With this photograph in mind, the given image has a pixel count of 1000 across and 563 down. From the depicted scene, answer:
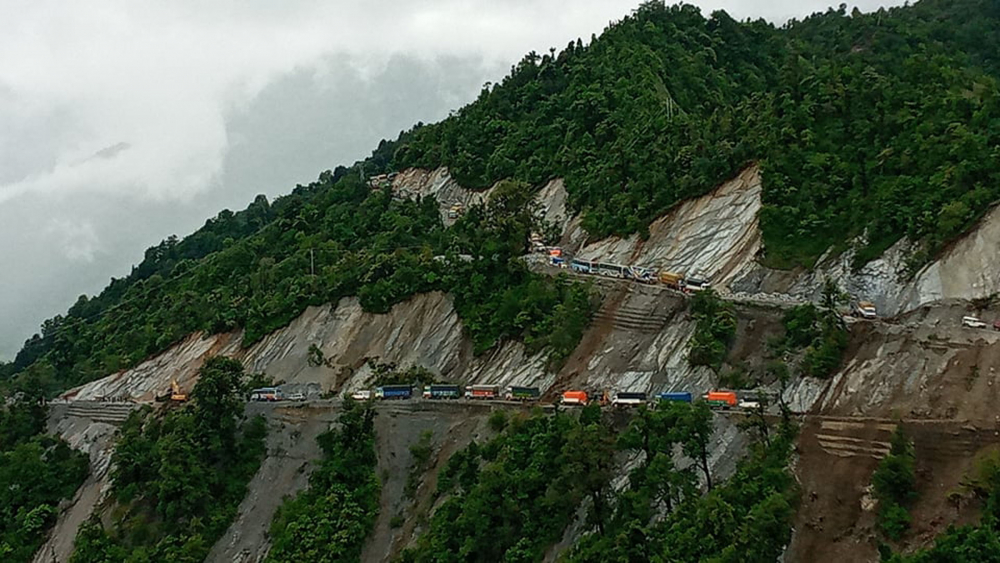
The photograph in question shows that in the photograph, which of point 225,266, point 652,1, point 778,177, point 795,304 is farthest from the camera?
point 652,1

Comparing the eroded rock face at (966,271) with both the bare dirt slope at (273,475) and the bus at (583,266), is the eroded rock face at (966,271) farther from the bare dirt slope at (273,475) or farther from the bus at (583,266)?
the bare dirt slope at (273,475)

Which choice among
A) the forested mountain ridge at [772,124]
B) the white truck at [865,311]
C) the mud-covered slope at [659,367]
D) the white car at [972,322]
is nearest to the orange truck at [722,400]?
the mud-covered slope at [659,367]

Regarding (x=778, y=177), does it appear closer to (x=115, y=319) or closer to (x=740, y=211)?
(x=740, y=211)

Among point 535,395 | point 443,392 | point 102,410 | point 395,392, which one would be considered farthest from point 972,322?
point 102,410

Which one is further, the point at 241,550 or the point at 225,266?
the point at 225,266

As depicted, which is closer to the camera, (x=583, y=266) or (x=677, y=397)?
(x=677, y=397)

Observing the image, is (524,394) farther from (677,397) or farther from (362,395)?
(362,395)

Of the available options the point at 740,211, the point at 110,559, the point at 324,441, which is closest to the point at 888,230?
the point at 740,211
